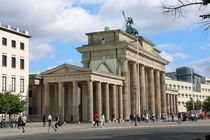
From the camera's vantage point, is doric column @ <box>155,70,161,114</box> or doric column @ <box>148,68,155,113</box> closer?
doric column @ <box>148,68,155,113</box>

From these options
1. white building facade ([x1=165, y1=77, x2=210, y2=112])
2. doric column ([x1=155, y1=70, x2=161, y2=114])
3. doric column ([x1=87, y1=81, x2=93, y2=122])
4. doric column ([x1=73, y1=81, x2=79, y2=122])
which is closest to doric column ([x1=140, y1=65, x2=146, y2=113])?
doric column ([x1=155, y1=70, x2=161, y2=114])

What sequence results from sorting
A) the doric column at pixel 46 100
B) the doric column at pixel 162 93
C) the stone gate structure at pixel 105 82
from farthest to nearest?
the doric column at pixel 162 93 < the doric column at pixel 46 100 < the stone gate structure at pixel 105 82

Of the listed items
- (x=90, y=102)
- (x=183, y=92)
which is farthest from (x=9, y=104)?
(x=183, y=92)

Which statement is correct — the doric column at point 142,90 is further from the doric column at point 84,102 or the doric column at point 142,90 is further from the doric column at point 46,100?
the doric column at point 46,100

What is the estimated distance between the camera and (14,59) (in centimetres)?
6316

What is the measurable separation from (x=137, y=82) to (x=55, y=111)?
62.0 ft

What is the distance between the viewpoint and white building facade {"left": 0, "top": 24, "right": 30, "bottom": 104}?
6066 centimetres

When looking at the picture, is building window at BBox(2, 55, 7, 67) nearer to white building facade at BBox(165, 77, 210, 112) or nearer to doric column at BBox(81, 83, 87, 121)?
doric column at BBox(81, 83, 87, 121)

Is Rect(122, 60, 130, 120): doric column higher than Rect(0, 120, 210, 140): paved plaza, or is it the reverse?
Rect(122, 60, 130, 120): doric column

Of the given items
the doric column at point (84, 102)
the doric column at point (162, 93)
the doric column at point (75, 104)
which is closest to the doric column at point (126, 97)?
the doric column at point (84, 102)

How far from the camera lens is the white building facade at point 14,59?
199 feet

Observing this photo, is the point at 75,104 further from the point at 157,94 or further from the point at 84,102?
the point at 157,94

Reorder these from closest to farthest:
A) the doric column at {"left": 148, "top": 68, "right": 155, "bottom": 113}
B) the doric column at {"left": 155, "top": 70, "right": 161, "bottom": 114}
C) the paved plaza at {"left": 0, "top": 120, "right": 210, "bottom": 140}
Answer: the paved plaza at {"left": 0, "top": 120, "right": 210, "bottom": 140}
the doric column at {"left": 148, "top": 68, "right": 155, "bottom": 113}
the doric column at {"left": 155, "top": 70, "right": 161, "bottom": 114}

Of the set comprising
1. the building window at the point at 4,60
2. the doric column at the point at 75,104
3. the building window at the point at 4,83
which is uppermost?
the building window at the point at 4,60
